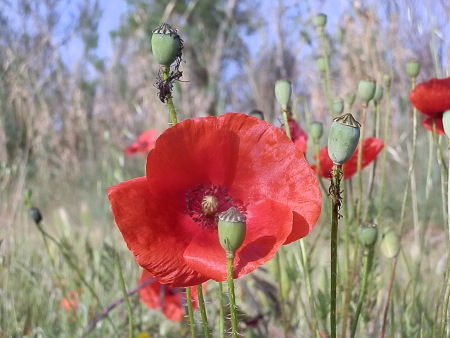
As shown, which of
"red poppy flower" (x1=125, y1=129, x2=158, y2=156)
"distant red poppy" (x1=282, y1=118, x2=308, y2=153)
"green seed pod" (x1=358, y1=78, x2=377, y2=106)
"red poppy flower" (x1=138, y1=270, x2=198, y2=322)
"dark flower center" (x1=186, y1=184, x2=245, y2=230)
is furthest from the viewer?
"red poppy flower" (x1=125, y1=129, x2=158, y2=156)

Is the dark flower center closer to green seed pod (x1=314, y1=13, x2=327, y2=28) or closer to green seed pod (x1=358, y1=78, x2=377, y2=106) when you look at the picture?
green seed pod (x1=358, y1=78, x2=377, y2=106)

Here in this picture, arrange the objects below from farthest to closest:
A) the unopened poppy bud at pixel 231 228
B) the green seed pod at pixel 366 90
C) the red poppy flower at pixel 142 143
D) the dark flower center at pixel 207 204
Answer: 1. the red poppy flower at pixel 142 143
2. the green seed pod at pixel 366 90
3. the dark flower center at pixel 207 204
4. the unopened poppy bud at pixel 231 228

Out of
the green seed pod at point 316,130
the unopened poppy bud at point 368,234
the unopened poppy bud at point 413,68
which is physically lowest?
the unopened poppy bud at point 368,234

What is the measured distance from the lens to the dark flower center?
559 millimetres

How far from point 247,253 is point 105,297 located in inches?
39.5

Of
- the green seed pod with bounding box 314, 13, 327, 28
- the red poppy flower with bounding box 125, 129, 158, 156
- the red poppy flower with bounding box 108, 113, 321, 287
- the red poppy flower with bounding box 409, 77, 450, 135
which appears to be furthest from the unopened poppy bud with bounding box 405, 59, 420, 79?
the red poppy flower with bounding box 125, 129, 158, 156

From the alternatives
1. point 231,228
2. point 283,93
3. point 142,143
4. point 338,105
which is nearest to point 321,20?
point 338,105

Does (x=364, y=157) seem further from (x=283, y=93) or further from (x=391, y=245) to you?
(x=283, y=93)

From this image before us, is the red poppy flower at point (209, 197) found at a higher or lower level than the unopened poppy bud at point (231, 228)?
higher

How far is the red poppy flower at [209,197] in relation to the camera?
491mm

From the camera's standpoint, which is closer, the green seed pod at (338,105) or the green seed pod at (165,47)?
the green seed pod at (165,47)

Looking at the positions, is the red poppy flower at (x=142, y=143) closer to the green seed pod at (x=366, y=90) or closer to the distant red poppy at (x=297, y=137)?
the distant red poppy at (x=297, y=137)

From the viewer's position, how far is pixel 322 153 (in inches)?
32.7

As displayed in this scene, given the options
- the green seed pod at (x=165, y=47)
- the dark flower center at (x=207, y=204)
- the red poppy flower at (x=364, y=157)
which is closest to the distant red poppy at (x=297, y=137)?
the red poppy flower at (x=364, y=157)
